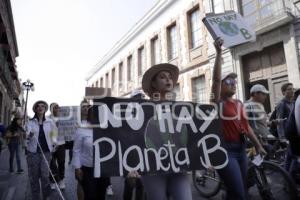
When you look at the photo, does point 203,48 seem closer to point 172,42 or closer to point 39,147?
point 172,42

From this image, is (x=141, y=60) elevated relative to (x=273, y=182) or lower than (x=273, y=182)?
elevated

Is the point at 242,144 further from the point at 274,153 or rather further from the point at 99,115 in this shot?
the point at 274,153

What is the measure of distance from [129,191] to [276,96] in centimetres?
848

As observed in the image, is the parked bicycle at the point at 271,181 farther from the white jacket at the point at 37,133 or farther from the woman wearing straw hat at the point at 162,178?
the white jacket at the point at 37,133

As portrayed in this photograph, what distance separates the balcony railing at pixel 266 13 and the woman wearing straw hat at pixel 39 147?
860cm

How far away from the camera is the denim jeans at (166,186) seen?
220 cm

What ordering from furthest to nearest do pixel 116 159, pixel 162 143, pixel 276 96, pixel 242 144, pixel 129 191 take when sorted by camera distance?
pixel 276 96 < pixel 129 191 < pixel 242 144 < pixel 162 143 < pixel 116 159

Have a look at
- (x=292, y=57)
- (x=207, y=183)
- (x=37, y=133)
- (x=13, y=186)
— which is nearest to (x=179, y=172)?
(x=207, y=183)

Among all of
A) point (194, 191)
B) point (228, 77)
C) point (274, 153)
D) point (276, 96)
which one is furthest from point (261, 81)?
point (228, 77)

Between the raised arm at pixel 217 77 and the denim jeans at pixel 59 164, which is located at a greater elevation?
the raised arm at pixel 217 77

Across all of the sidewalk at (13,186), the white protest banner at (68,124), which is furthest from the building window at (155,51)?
the white protest banner at (68,124)

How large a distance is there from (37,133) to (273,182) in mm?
3752

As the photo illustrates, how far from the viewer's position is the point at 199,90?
15.1 meters

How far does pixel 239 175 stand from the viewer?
9.12ft
